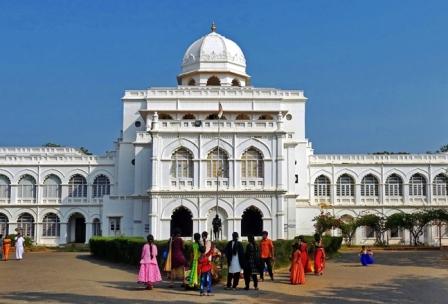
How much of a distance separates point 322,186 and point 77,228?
22.5 meters

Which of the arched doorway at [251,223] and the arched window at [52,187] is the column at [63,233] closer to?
the arched window at [52,187]

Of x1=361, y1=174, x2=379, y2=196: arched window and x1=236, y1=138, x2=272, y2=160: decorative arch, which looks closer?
x1=236, y1=138, x2=272, y2=160: decorative arch

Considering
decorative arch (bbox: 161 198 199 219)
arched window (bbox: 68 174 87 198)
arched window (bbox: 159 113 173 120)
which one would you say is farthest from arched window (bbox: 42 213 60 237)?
decorative arch (bbox: 161 198 199 219)

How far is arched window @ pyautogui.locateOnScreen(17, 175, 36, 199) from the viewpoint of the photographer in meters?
54.3

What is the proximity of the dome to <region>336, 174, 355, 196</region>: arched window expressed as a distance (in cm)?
1282

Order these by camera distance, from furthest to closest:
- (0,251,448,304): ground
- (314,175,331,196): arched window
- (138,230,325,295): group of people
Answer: (314,175,331,196): arched window
(138,230,325,295): group of people
(0,251,448,304): ground

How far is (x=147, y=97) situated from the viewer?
5031 cm

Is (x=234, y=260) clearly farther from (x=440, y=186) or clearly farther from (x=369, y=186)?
(x=440, y=186)

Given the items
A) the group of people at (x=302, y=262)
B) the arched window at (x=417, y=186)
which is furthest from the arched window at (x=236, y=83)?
the group of people at (x=302, y=262)

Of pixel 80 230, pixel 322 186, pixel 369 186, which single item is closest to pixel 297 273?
pixel 322 186

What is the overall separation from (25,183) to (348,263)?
113 feet

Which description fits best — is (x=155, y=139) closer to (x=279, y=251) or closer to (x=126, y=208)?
(x=126, y=208)

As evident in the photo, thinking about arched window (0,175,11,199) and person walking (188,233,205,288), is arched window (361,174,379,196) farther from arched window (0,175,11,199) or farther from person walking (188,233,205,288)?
person walking (188,233,205,288)

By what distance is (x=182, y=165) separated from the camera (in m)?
42.7
